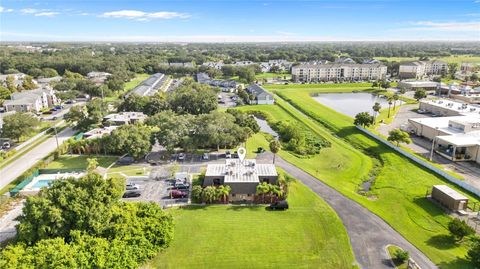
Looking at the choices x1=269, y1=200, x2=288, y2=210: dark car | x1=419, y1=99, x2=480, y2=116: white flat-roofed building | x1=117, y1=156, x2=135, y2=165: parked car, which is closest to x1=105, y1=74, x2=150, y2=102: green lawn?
x1=117, y1=156, x2=135, y2=165: parked car

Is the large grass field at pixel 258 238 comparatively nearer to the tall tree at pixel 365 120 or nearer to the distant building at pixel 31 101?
the tall tree at pixel 365 120

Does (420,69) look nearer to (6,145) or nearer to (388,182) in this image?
(388,182)

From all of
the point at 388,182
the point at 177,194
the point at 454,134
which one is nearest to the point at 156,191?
the point at 177,194

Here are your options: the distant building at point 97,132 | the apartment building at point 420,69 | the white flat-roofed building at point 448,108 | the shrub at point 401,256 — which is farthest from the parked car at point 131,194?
the apartment building at point 420,69

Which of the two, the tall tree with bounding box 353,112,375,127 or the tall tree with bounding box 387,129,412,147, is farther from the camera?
the tall tree with bounding box 353,112,375,127

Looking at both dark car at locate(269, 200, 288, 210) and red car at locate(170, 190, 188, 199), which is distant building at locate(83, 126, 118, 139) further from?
dark car at locate(269, 200, 288, 210)

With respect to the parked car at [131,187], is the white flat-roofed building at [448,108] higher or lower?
higher
